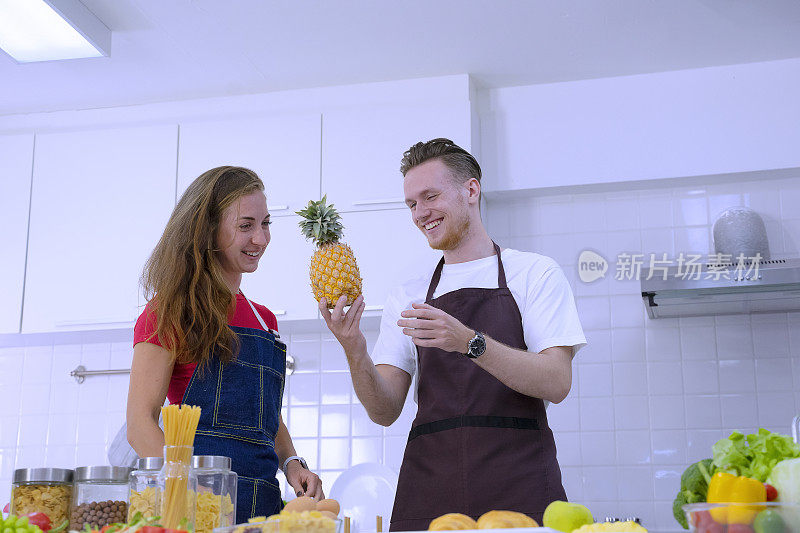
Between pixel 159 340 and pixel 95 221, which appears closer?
pixel 159 340

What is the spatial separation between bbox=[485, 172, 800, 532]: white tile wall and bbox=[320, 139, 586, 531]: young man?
4.51 ft

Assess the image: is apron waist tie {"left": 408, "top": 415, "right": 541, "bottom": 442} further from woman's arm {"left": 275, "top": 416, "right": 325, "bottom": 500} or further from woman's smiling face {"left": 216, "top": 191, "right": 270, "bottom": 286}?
woman's smiling face {"left": 216, "top": 191, "right": 270, "bottom": 286}

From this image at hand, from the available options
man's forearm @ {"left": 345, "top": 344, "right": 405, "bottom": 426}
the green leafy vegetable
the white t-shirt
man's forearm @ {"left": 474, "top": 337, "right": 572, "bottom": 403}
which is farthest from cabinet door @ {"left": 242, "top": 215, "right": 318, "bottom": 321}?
the green leafy vegetable

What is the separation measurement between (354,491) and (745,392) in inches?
63.8

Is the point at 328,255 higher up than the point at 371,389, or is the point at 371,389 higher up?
the point at 328,255

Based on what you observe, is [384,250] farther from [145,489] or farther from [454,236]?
[145,489]

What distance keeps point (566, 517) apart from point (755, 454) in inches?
11.0

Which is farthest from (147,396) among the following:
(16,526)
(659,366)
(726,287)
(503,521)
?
(659,366)

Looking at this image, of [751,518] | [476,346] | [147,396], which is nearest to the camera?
[751,518]

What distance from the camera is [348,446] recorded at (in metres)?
3.66

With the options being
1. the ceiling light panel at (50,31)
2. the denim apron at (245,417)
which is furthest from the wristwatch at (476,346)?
the ceiling light panel at (50,31)

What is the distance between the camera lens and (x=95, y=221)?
373cm

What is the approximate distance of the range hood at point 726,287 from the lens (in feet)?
9.92

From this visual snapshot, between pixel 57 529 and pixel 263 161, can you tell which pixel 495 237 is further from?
pixel 57 529
